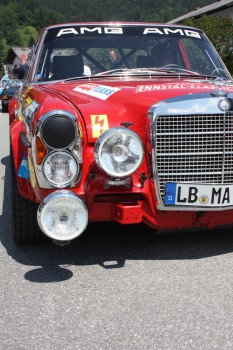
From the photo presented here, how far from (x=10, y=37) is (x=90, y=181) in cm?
12070

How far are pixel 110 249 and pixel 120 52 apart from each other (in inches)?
69.5

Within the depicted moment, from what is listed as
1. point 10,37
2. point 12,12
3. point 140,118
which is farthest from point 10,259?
point 12,12

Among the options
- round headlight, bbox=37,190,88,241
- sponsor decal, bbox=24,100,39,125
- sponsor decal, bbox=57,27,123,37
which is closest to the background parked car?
sponsor decal, bbox=57,27,123,37

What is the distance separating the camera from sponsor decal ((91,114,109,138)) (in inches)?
118

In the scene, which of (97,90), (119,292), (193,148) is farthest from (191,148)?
(119,292)

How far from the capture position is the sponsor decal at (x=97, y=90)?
10.8 ft

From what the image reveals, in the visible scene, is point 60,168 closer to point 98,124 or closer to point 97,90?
point 98,124

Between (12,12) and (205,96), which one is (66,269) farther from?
(12,12)

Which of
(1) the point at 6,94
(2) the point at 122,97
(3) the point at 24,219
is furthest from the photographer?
(1) the point at 6,94

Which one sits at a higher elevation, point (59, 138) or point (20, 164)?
point (59, 138)

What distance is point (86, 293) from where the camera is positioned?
2914 millimetres

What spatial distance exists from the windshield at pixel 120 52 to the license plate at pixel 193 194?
1364mm

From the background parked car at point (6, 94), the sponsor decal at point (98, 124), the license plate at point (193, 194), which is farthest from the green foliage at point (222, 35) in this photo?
the sponsor decal at point (98, 124)

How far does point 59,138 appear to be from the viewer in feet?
9.52
